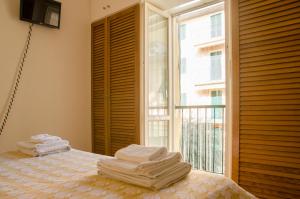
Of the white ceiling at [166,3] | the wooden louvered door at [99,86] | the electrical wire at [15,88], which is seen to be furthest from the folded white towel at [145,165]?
the white ceiling at [166,3]

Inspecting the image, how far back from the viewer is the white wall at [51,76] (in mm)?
2381

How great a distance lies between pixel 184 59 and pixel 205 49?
1.27 ft

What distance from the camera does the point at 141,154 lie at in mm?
1183

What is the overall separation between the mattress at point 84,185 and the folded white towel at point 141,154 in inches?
5.2

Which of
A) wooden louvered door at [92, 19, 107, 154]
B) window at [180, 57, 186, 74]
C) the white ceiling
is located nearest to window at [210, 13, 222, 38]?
window at [180, 57, 186, 74]

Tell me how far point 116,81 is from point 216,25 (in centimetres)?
145

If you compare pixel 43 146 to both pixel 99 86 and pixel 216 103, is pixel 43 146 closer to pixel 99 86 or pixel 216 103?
pixel 99 86

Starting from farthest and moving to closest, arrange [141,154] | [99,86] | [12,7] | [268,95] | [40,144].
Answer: [99,86] < [12,7] < [40,144] < [268,95] < [141,154]

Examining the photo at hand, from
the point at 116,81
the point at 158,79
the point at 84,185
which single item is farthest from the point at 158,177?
the point at 116,81

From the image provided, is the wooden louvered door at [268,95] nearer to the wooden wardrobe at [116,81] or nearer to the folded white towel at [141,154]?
the folded white towel at [141,154]

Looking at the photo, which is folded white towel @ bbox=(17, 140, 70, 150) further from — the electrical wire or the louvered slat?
the louvered slat

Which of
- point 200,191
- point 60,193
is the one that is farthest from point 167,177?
point 60,193

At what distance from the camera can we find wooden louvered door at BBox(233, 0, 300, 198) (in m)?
1.60

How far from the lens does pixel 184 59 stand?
2.99 m
